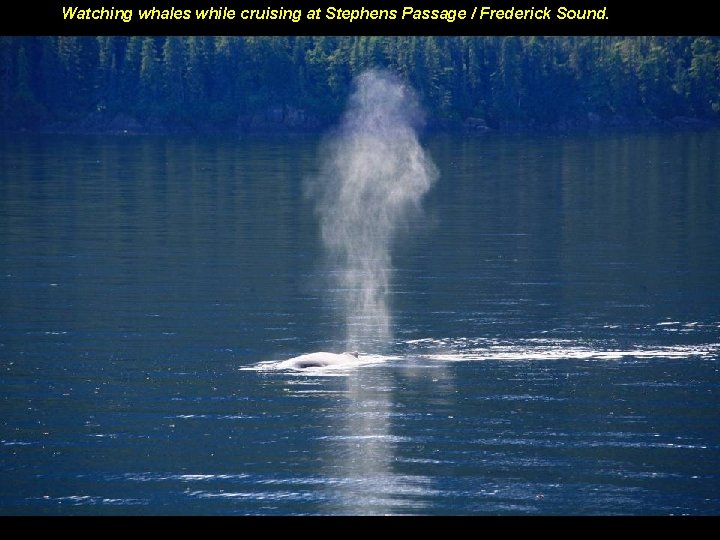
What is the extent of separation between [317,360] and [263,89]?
163 metres

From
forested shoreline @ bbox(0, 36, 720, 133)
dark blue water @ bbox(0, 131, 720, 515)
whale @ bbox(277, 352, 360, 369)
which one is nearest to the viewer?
dark blue water @ bbox(0, 131, 720, 515)

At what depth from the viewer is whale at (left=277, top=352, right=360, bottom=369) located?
35.2 metres

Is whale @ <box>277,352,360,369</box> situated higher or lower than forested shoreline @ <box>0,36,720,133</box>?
lower

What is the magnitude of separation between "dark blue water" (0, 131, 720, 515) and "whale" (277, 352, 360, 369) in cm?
59

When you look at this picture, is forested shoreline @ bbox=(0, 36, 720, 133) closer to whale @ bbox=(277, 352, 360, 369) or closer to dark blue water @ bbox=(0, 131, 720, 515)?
dark blue water @ bbox=(0, 131, 720, 515)

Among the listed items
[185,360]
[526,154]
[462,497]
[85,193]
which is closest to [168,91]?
[526,154]

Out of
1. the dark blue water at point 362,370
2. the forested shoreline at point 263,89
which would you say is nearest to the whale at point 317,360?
the dark blue water at point 362,370

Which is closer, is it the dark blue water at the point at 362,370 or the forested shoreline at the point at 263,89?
the dark blue water at the point at 362,370

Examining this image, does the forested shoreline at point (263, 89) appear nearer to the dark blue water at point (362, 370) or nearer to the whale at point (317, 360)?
the dark blue water at point (362, 370)

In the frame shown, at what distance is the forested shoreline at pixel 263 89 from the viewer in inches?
7308

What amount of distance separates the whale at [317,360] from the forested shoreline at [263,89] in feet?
487

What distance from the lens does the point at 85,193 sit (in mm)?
83250

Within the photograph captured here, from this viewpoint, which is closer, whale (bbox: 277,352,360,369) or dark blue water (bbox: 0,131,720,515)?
dark blue water (bbox: 0,131,720,515)

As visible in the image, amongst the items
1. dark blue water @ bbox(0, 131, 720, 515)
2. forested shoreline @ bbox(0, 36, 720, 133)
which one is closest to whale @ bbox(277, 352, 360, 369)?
dark blue water @ bbox(0, 131, 720, 515)
